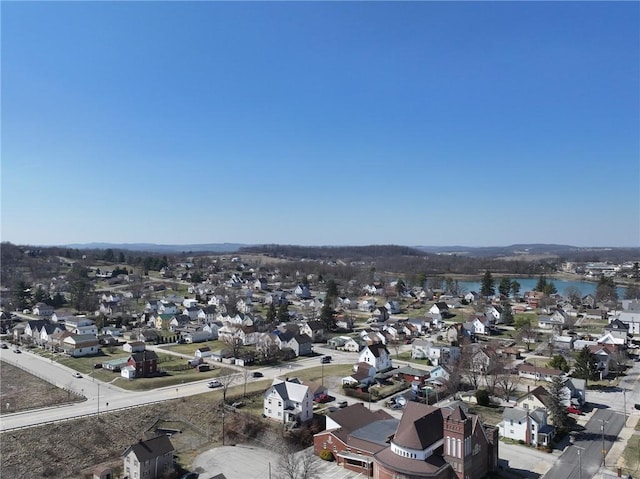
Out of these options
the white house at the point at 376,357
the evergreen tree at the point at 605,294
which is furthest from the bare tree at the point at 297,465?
the evergreen tree at the point at 605,294

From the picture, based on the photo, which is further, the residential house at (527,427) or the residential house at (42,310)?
the residential house at (42,310)

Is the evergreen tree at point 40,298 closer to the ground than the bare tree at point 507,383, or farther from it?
farther from it

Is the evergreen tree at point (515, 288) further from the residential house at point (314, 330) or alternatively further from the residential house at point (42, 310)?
the residential house at point (42, 310)

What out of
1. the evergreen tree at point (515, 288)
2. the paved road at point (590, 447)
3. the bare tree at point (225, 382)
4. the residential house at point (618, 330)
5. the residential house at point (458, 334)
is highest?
the evergreen tree at point (515, 288)

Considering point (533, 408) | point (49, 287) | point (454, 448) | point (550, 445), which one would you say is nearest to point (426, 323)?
point (533, 408)

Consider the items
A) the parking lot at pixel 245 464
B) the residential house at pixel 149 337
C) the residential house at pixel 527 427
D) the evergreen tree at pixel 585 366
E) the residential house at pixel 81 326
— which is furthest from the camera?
the residential house at pixel 81 326

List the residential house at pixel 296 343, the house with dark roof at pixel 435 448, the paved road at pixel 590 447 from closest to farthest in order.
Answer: the house with dark roof at pixel 435 448 → the paved road at pixel 590 447 → the residential house at pixel 296 343

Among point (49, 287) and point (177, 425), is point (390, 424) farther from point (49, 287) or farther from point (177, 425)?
point (49, 287)
